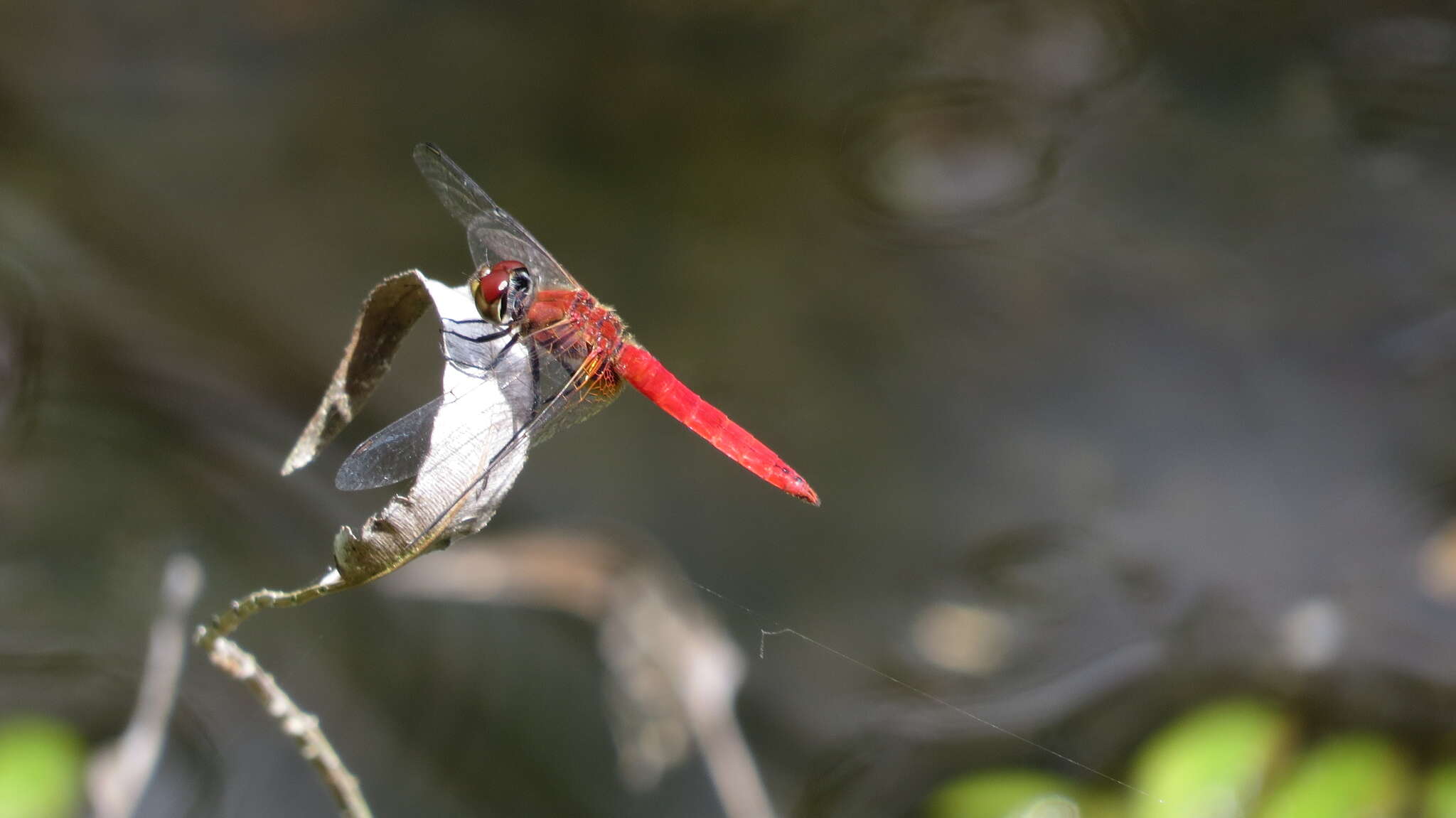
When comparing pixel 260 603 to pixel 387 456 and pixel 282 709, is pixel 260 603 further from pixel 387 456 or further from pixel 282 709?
pixel 387 456

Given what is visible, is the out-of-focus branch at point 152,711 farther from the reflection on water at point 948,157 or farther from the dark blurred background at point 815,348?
the reflection on water at point 948,157

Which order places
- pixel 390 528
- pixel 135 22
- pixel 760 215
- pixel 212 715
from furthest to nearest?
1. pixel 760 215
2. pixel 135 22
3. pixel 212 715
4. pixel 390 528

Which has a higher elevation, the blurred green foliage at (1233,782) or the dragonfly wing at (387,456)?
the blurred green foliage at (1233,782)

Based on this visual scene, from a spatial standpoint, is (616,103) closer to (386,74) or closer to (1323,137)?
(386,74)

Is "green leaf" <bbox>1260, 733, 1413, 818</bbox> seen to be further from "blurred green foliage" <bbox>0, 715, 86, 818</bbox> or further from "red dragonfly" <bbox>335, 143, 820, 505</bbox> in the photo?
"blurred green foliage" <bbox>0, 715, 86, 818</bbox>

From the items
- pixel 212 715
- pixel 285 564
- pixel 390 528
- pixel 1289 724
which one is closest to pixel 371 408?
pixel 285 564

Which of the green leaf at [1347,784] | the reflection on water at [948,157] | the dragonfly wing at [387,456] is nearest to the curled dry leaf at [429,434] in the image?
the dragonfly wing at [387,456]
